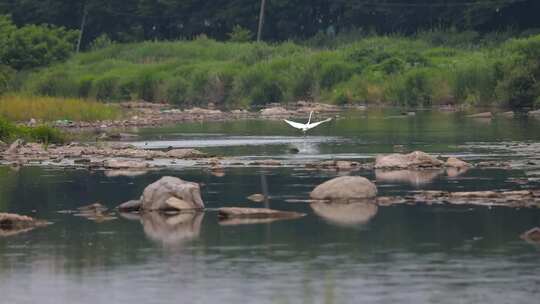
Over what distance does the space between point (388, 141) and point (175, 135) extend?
8.40 meters

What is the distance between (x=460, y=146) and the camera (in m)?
35.0

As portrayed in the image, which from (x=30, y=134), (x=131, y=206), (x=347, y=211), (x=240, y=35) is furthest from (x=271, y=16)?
(x=347, y=211)

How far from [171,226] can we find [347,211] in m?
2.66

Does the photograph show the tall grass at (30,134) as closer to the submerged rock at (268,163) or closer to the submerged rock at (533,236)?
the submerged rock at (268,163)

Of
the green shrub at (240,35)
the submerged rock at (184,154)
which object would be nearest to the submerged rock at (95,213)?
the submerged rock at (184,154)

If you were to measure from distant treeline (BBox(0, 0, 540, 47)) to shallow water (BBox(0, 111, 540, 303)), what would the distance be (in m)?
57.5

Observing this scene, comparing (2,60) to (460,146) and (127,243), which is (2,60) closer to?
(460,146)

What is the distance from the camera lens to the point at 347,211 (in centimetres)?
2209

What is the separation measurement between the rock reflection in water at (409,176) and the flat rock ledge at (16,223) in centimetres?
683

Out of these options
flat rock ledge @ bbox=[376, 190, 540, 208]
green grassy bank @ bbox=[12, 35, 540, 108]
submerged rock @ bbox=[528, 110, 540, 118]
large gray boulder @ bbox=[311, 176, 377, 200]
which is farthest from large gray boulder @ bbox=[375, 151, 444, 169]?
green grassy bank @ bbox=[12, 35, 540, 108]

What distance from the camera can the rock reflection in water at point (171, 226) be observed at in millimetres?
20031

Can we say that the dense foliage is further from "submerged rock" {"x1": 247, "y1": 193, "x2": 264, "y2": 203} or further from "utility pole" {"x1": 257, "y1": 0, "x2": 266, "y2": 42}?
"submerged rock" {"x1": 247, "y1": 193, "x2": 264, "y2": 203}

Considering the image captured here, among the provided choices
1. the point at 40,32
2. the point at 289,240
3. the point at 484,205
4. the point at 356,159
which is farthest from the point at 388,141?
the point at 40,32

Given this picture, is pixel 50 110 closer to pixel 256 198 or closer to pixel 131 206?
pixel 256 198
